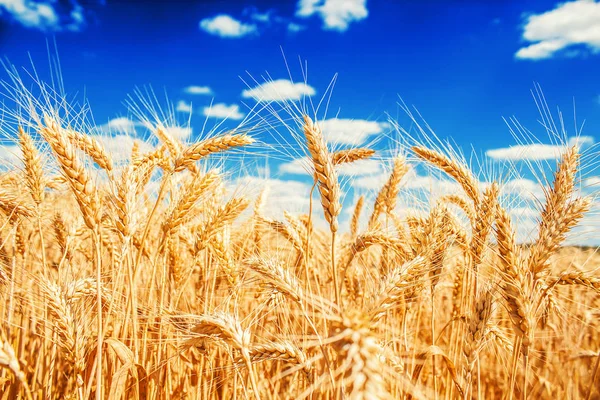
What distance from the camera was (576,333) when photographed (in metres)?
4.74

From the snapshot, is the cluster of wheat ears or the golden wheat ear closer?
the cluster of wheat ears

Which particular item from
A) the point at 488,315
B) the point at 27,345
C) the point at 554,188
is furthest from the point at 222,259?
the point at 27,345

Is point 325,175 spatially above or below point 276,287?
above

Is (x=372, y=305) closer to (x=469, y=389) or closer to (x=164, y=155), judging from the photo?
(x=469, y=389)

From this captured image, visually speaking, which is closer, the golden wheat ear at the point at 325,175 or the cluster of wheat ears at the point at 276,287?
the cluster of wheat ears at the point at 276,287

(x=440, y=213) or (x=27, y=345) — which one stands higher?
(x=440, y=213)

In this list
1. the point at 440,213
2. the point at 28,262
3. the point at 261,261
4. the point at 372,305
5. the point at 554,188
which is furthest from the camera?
the point at 28,262

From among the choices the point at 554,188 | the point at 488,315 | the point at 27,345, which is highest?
the point at 554,188

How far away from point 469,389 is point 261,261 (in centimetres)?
129

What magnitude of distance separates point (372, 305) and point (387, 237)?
1.34m

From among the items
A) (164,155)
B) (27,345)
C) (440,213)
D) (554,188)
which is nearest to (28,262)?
(27,345)

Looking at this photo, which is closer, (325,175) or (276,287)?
(276,287)

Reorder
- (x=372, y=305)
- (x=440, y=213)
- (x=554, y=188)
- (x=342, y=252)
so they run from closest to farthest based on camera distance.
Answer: (x=372, y=305)
(x=554, y=188)
(x=440, y=213)
(x=342, y=252)

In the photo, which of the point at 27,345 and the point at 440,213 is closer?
the point at 440,213
